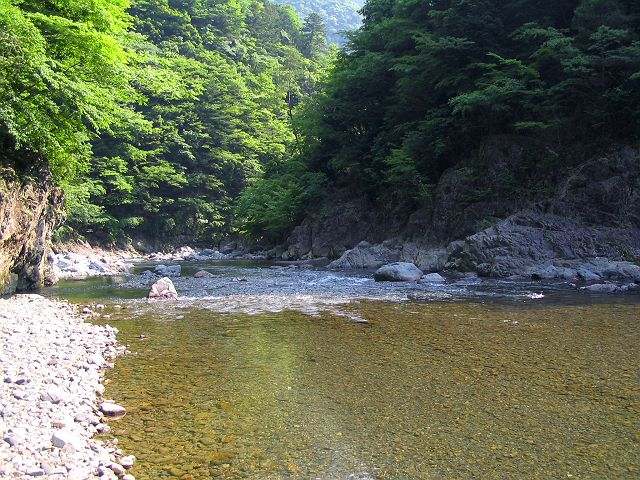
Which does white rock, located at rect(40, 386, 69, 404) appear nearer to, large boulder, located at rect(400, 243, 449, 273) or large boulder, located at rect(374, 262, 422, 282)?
large boulder, located at rect(374, 262, 422, 282)

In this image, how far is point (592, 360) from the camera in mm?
7230

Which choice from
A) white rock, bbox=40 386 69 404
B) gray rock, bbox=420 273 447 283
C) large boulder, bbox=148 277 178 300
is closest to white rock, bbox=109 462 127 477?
white rock, bbox=40 386 69 404

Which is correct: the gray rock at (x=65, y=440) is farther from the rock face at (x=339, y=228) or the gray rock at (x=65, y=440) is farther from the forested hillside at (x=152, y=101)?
the rock face at (x=339, y=228)

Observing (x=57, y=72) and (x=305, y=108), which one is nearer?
(x=57, y=72)

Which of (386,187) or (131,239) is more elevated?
(386,187)

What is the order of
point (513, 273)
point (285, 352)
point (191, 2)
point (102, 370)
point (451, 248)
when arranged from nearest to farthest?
point (102, 370), point (285, 352), point (513, 273), point (451, 248), point (191, 2)

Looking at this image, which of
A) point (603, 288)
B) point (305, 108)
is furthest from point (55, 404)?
point (305, 108)

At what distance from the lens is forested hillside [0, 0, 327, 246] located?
1151 cm

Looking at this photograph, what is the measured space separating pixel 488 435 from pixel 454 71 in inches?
937

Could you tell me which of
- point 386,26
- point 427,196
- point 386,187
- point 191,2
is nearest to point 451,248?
point 427,196

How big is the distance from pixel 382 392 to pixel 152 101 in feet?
155

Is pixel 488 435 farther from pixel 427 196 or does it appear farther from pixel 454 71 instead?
pixel 454 71

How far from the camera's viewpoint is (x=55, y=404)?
205 inches

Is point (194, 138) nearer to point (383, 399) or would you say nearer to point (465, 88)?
point (465, 88)
